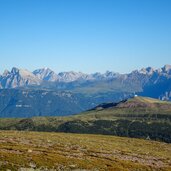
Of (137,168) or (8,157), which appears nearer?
(8,157)

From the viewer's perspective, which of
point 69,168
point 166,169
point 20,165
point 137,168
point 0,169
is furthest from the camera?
point 166,169

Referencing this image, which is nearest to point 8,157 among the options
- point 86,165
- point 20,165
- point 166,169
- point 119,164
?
point 20,165

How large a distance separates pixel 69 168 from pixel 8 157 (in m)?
8.93

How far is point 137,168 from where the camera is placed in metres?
58.6

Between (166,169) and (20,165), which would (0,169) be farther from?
(166,169)

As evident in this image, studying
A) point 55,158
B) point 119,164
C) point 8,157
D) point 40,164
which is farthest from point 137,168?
point 8,157

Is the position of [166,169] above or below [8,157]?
below

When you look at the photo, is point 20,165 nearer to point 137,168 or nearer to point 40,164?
point 40,164

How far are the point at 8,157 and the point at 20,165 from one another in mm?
4389

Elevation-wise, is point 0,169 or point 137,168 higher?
point 0,169

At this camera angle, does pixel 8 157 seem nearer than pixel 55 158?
Yes

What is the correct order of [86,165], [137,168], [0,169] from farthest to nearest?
[137,168]
[86,165]
[0,169]

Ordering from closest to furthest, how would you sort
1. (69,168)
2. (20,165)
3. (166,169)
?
(20,165), (69,168), (166,169)

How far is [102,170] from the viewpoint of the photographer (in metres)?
51.8
